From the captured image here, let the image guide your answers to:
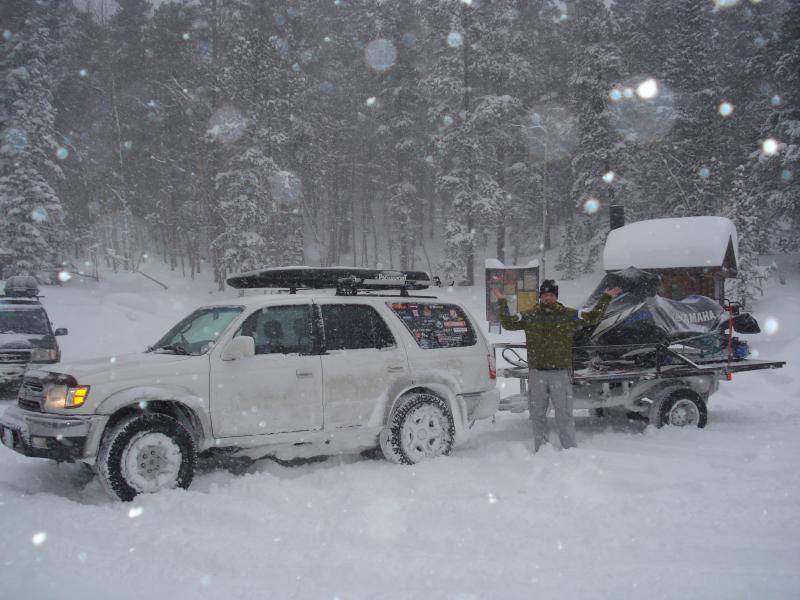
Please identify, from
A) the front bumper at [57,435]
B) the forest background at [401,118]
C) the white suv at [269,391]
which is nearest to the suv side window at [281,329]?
the white suv at [269,391]

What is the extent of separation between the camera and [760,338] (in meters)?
18.1

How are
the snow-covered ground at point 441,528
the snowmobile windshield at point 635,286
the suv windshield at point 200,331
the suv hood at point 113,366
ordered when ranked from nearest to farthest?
the snow-covered ground at point 441,528 → the suv hood at point 113,366 → the suv windshield at point 200,331 → the snowmobile windshield at point 635,286

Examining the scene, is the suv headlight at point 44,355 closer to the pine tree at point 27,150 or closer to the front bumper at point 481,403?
the front bumper at point 481,403

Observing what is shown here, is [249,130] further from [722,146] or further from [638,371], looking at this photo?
[638,371]

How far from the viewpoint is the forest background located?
3028 centimetres

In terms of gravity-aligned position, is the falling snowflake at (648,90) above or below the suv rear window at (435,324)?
above

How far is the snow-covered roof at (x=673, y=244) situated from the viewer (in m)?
13.0

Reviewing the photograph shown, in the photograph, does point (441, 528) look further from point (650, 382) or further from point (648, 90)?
point (648, 90)

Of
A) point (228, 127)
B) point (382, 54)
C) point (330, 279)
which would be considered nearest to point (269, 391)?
point (330, 279)

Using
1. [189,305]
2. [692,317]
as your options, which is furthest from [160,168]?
[692,317]

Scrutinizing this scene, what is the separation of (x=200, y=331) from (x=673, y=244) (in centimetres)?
1070

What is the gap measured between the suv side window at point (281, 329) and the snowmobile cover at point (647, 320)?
13.6 ft

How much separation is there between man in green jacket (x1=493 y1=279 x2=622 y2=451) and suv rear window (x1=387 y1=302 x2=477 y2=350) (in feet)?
1.83

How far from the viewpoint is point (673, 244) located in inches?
517
